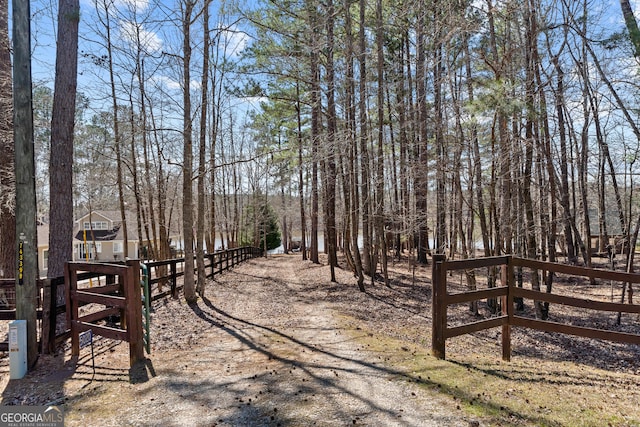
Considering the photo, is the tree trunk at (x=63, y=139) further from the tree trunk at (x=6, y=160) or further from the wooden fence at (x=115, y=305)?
the tree trunk at (x=6, y=160)

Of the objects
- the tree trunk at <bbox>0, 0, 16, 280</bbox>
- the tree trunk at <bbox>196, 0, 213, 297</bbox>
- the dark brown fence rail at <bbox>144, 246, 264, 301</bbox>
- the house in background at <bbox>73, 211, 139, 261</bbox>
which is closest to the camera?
the tree trunk at <bbox>0, 0, 16, 280</bbox>

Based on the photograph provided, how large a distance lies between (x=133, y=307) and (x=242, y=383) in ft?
5.01

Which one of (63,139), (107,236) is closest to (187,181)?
(63,139)

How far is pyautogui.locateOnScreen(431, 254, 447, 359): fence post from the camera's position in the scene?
4.36 metres

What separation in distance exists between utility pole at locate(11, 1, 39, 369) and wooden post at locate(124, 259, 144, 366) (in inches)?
46.1

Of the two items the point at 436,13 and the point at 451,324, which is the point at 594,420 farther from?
the point at 436,13

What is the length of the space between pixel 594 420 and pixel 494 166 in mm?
6634

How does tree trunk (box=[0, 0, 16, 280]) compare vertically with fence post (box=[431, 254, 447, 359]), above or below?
above

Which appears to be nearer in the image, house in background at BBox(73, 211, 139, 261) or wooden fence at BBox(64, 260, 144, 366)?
wooden fence at BBox(64, 260, 144, 366)

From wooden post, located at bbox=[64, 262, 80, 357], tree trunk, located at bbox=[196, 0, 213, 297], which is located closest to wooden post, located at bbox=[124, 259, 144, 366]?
wooden post, located at bbox=[64, 262, 80, 357]

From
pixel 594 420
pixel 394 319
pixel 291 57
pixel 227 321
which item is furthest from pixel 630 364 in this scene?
pixel 291 57

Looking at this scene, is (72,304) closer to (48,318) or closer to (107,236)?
(48,318)

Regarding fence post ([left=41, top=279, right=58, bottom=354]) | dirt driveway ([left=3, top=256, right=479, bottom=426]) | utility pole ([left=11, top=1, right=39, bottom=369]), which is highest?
utility pole ([left=11, top=1, right=39, bottom=369])

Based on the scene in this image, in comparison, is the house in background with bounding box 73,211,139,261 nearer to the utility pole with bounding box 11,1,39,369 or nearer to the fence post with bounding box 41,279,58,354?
the fence post with bounding box 41,279,58,354
